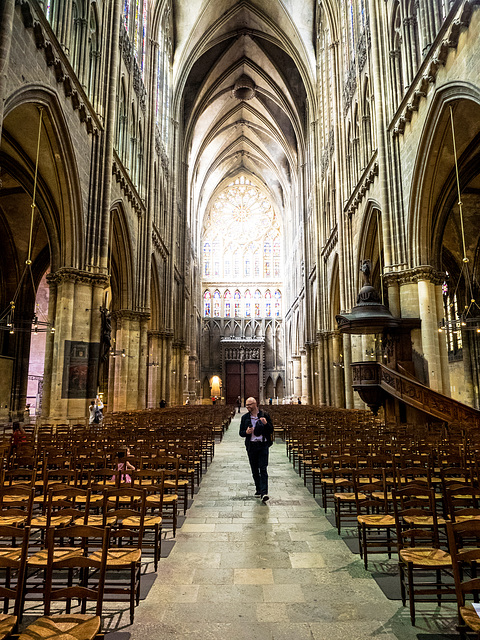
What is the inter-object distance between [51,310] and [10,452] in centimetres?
799

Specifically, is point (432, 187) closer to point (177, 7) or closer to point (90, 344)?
point (90, 344)

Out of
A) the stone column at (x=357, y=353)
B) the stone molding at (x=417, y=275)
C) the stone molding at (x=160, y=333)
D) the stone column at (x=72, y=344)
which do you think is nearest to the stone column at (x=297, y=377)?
the stone molding at (x=160, y=333)

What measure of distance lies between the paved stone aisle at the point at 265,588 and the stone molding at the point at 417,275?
1117 centimetres

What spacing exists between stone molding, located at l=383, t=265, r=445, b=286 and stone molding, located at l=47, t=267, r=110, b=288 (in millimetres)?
10470

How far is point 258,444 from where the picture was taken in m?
8.16

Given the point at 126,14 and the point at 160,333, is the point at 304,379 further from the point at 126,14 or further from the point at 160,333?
the point at 126,14

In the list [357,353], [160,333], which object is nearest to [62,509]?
[357,353]

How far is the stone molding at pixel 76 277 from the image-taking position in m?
16.0

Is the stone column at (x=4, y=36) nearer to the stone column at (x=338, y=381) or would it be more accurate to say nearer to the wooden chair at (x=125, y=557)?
the wooden chair at (x=125, y=557)

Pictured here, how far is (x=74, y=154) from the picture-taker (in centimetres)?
1520

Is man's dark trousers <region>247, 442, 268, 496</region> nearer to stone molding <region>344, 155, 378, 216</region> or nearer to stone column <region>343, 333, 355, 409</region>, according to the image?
stone molding <region>344, 155, 378, 216</region>

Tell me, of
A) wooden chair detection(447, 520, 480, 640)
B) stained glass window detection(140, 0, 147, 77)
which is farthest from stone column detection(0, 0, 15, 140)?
stained glass window detection(140, 0, 147, 77)

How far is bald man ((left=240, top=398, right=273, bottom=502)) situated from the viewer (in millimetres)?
8109

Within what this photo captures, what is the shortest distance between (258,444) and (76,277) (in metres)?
10.7
